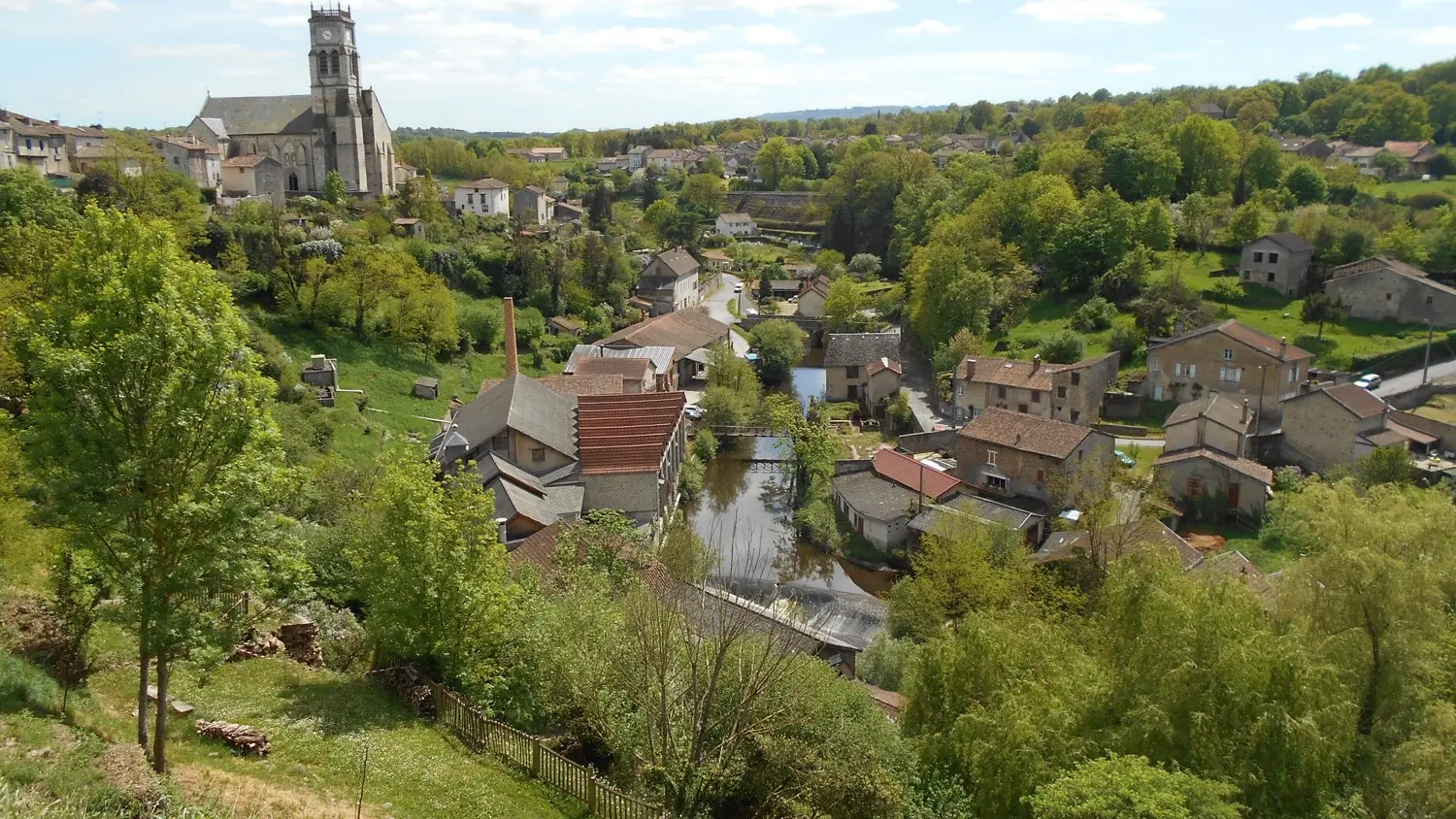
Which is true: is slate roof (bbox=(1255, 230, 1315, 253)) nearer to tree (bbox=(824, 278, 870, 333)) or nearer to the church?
tree (bbox=(824, 278, 870, 333))

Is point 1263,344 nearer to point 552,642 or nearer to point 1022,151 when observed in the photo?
point 552,642

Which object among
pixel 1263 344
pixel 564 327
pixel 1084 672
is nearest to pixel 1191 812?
pixel 1084 672

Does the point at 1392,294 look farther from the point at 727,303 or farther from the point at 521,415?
the point at 521,415

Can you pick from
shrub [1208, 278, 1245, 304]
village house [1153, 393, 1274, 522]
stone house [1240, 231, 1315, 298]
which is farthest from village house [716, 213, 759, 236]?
Answer: village house [1153, 393, 1274, 522]

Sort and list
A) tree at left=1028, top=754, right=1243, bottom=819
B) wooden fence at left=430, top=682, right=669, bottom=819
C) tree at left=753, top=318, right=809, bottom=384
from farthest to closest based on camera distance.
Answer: tree at left=753, top=318, right=809, bottom=384 < wooden fence at left=430, top=682, right=669, bottom=819 < tree at left=1028, top=754, right=1243, bottom=819

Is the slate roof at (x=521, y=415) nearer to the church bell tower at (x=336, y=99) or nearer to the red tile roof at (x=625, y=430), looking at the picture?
the red tile roof at (x=625, y=430)

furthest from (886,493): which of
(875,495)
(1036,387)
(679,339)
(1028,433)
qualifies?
(679,339)

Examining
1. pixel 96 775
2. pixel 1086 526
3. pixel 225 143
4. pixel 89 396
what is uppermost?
pixel 225 143
